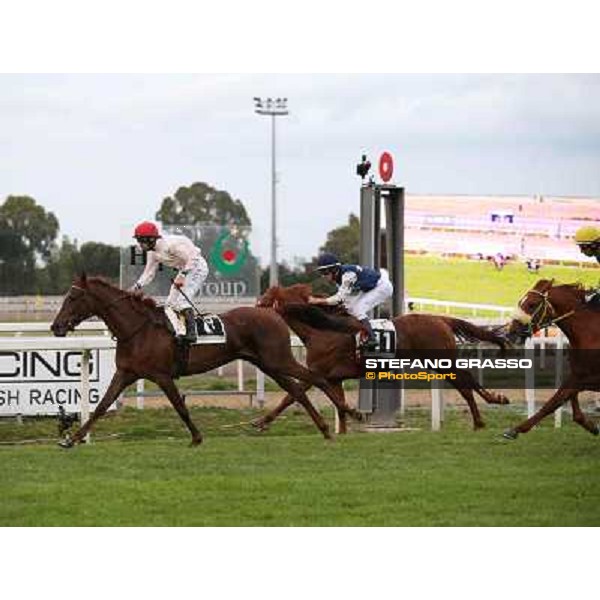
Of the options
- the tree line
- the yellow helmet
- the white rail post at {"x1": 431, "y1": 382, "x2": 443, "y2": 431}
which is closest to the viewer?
the yellow helmet

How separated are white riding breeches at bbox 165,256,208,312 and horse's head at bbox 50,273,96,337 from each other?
1.99ft

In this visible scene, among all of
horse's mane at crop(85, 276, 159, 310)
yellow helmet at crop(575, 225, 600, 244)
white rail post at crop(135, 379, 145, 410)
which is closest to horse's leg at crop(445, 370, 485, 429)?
yellow helmet at crop(575, 225, 600, 244)

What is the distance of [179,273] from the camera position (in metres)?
11.7

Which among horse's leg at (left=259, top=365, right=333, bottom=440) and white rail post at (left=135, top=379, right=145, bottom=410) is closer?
horse's leg at (left=259, top=365, right=333, bottom=440)

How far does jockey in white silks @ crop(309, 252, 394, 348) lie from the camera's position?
12.4 m

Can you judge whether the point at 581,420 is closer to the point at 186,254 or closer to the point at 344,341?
the point at 344,341

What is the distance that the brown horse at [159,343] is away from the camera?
37.6 ft

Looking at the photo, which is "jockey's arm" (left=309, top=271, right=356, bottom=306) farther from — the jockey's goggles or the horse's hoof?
the horse's hoof

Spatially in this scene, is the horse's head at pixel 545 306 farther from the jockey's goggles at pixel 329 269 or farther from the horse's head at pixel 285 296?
the horse's head at pixel 285 296

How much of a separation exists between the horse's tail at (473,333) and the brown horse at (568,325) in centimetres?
151

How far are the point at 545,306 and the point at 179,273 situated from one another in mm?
2757

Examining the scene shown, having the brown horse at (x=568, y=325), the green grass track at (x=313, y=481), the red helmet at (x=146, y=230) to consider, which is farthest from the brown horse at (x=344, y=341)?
the red helmet at (x=146, y=230)

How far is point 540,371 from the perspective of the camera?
1506 centimetres

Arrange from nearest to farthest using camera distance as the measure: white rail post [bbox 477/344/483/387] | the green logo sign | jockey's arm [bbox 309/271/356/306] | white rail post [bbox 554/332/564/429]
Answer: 1. jockey's arm [bbox 309/271/356/306]
2. white rail post [bbox 554/332/564/429]
3. white rail post [bbox 477/344/483/387]
4. the green logo sign
